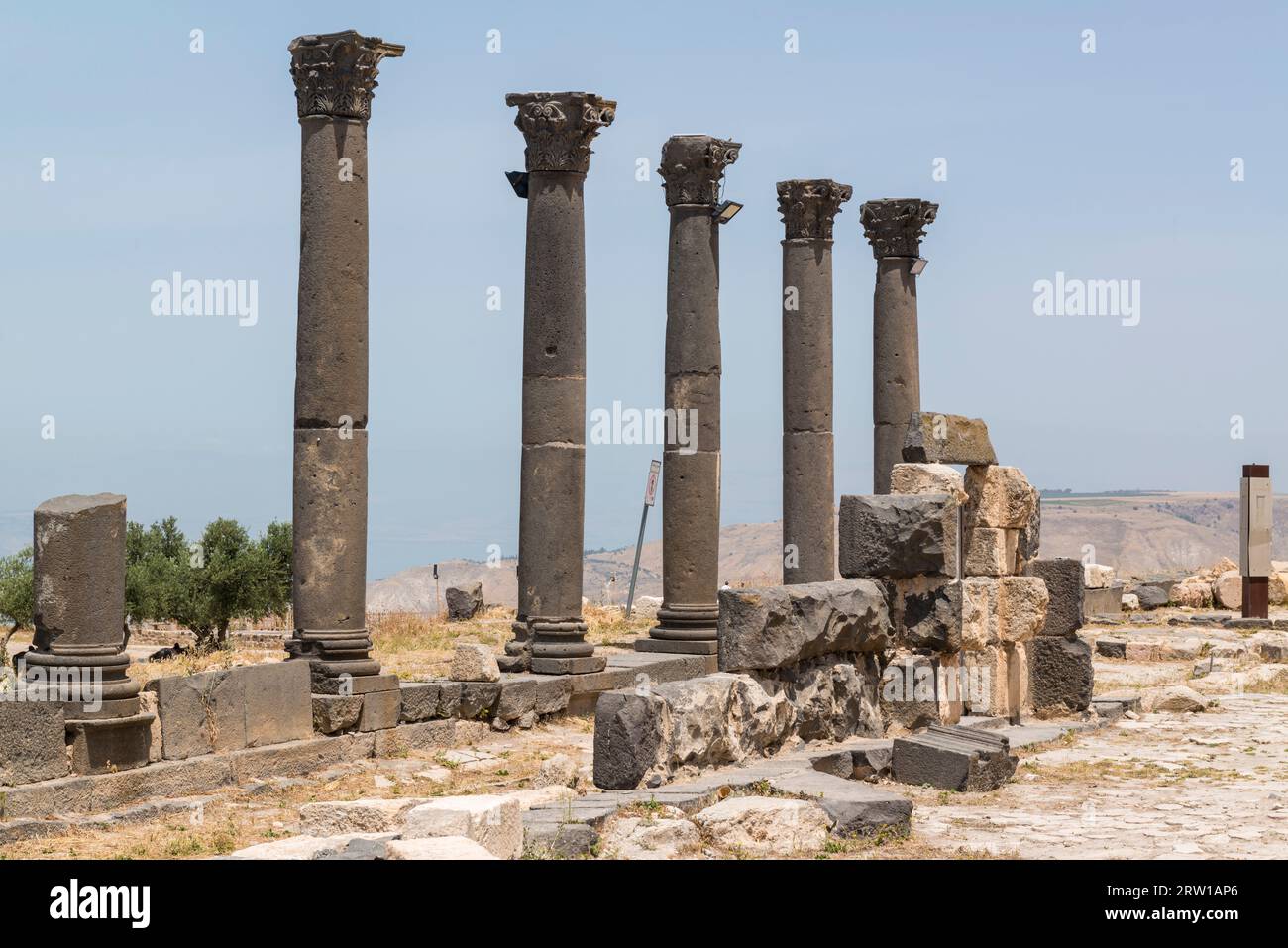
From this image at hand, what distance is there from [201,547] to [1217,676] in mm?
16118

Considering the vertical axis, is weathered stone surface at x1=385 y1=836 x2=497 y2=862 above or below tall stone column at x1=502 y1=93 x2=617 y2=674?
below

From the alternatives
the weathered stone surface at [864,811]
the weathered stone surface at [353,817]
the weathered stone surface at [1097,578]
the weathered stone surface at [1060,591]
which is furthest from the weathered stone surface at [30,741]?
the weathered stone surface at [1097,578]

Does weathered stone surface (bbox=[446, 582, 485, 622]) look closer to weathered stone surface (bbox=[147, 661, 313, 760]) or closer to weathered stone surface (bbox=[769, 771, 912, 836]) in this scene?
weathered stone surface (bbox=[147, 661, 313, 760])

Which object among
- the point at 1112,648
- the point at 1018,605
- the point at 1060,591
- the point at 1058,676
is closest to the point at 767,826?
the point at 1018,605

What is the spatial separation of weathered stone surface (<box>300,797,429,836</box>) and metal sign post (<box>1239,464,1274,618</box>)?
21308 mm

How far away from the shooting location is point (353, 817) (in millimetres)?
10094

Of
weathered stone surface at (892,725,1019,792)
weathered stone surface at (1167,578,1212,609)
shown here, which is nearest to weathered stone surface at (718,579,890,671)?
weathered stone surface at (892,725,1019,792)

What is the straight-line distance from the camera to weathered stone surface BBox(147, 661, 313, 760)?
13328mm

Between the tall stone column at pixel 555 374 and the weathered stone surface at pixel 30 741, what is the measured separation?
696cm

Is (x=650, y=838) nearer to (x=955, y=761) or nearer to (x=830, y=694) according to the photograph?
(x=955, y=761)

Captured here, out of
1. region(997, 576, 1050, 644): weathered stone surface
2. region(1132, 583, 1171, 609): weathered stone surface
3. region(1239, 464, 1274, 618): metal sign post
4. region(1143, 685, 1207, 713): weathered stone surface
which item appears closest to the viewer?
region(997, 576, 1050, 644): weathered stone surface

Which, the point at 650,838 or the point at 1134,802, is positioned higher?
the point at 650,838

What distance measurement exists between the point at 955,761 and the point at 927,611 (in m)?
2.91
